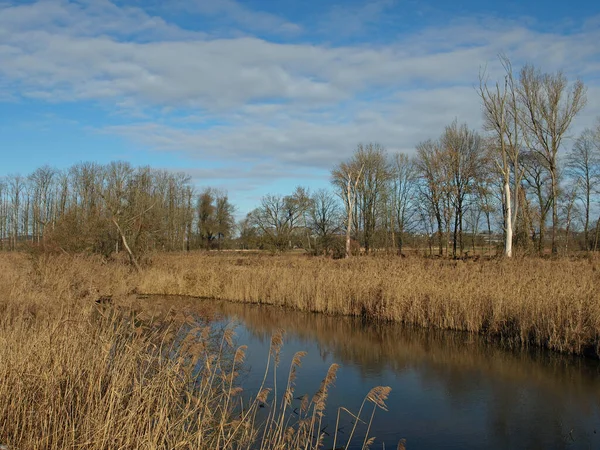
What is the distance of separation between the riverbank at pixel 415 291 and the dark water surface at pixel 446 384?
447 millimetres

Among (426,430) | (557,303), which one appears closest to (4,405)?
(426,430)

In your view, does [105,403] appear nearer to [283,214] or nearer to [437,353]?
[437,353]

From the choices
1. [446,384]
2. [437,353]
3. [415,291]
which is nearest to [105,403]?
[446,384]

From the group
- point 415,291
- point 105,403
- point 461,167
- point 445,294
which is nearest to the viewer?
point 105,403

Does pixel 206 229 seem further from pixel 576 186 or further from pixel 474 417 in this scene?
pixel 474 417

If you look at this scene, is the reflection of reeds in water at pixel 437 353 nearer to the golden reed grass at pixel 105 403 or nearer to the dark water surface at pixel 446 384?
the dark water surface at pixel 446 384

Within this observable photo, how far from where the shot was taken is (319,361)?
828 cm

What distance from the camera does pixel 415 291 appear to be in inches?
450

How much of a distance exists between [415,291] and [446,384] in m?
4.44

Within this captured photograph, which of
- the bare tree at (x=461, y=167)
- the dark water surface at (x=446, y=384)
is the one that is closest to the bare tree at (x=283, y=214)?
the bare tree at (x=461, y=167)

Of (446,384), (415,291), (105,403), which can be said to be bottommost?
(446,384)

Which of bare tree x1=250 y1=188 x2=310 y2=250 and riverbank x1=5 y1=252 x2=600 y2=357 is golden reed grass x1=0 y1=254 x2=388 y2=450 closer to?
riverbank x1=5 y1=252 x2=600 y2=357

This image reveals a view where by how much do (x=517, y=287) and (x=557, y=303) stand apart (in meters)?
1.59

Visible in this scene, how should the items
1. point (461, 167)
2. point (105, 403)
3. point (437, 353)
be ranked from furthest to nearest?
point (461, 167) → point (437, 353) → point (105, 403)
